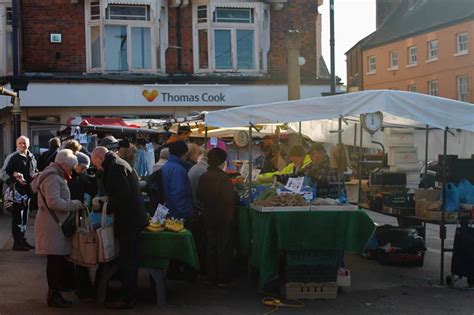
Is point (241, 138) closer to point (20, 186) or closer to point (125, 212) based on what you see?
point (20, 186)

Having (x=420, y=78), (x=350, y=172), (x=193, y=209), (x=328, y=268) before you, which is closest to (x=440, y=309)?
(x=328, y=268)

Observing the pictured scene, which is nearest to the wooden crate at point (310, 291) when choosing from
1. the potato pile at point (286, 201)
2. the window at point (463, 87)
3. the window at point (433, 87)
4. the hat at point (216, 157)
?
the potato pile at point (286, 201)

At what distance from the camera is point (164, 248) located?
7062mm

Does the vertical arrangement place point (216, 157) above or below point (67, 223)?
above

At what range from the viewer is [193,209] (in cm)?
816

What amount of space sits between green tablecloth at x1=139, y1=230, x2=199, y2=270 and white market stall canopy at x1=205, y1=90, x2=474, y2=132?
177 centimetres

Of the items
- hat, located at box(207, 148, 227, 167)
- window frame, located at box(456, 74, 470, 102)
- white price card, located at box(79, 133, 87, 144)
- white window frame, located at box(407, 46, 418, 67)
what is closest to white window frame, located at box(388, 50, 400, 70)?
white window frame, located at box(407, 46, 418, 67)

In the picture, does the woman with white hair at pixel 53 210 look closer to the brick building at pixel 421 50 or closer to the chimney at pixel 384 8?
the brick building at pixel 421 50

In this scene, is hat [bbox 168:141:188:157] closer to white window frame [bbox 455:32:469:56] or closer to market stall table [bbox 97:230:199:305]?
market stall table [bbox 97:230:199:305]

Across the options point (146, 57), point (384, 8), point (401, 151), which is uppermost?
point (384, 8)

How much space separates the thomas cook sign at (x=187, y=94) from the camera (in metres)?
17.8

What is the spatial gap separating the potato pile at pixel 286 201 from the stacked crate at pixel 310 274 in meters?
0.53

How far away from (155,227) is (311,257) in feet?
5.75

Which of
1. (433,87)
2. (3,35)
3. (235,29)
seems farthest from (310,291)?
(433,87)
